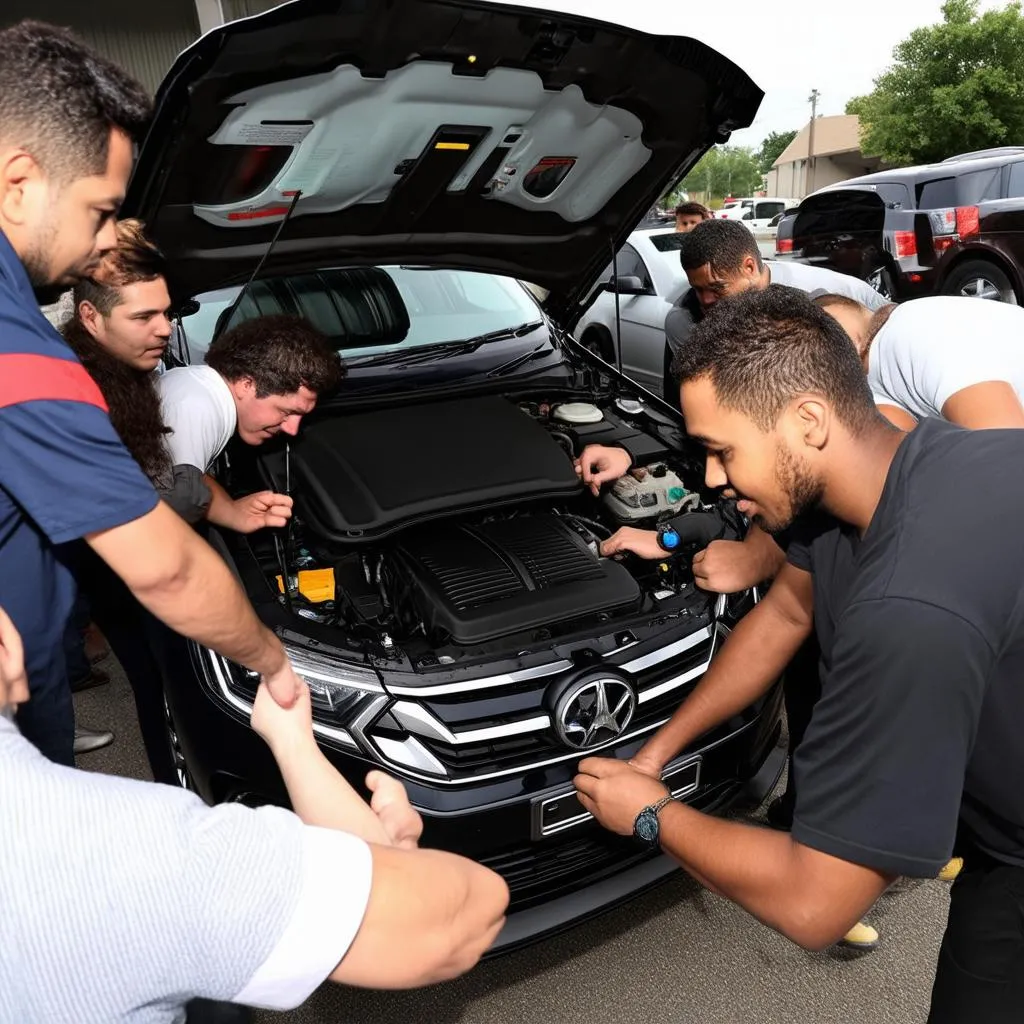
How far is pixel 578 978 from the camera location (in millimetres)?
2008

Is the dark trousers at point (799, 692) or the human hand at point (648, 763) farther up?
the human hand at point (648, 763)

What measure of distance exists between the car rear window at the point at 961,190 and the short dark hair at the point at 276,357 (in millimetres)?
7328

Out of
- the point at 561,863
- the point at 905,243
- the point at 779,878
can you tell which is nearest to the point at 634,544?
the point at 561,863

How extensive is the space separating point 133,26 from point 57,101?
47.8 feet

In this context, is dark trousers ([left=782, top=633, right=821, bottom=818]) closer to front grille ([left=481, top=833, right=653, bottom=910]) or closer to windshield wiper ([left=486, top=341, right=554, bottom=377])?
front grille ([left=481, top=833, right=653, bottom=910])

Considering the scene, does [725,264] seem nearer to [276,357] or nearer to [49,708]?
[276,357]

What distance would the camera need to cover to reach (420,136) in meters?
2.47

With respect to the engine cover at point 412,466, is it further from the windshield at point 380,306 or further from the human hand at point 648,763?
the human hand at point 648,763

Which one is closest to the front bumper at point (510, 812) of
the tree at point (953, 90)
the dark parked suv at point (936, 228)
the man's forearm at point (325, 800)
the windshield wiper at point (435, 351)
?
the man's forearm at point (325, 800)

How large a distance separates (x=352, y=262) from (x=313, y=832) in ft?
8.16

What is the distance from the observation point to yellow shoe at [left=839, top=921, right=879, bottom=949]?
6.79 ft

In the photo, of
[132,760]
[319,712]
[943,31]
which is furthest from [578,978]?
[943,31]

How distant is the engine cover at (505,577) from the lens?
2029mm

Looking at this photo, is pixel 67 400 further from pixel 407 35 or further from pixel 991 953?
pixel 991 953
